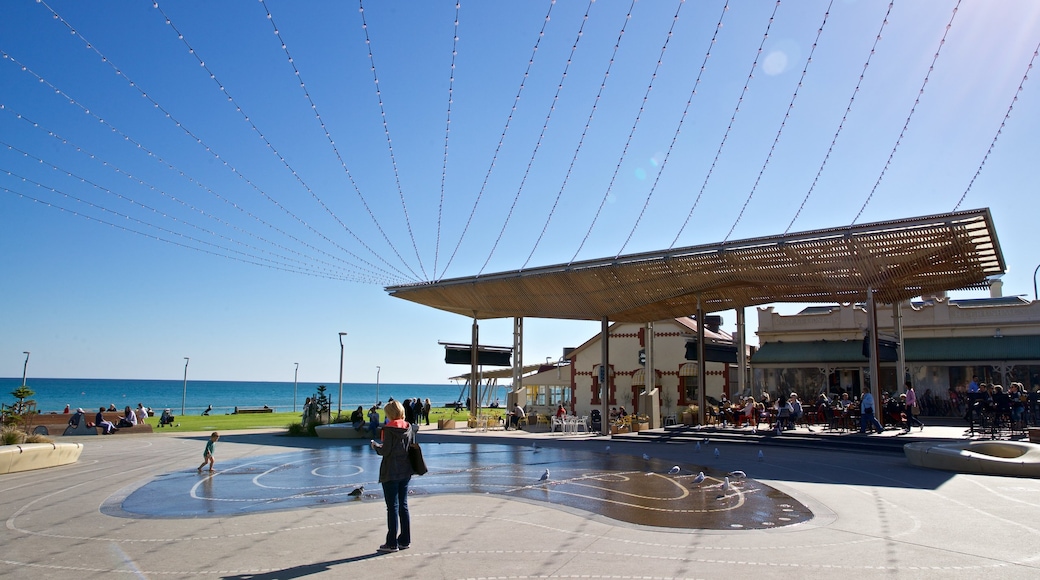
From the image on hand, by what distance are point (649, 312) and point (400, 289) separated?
11.4m

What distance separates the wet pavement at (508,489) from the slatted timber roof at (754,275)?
7.77m

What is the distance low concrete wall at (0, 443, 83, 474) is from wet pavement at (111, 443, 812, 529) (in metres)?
3.73

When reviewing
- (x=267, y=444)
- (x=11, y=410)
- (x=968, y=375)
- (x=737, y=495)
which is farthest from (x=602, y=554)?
(x=968, y=375)

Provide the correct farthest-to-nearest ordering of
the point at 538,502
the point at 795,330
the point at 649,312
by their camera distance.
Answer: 1. the point at 795,330
2. the point at 649,312
3. the point at 538,502

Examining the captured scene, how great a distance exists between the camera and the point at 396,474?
7781 millimetres

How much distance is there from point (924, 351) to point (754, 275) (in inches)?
500

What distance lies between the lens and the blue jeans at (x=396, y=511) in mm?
7637

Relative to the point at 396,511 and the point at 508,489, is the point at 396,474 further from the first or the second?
the point at 508,489

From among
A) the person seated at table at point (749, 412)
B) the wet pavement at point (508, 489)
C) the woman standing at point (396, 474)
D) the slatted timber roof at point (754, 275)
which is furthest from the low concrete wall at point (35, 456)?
the person seated at table at point (749, 412)

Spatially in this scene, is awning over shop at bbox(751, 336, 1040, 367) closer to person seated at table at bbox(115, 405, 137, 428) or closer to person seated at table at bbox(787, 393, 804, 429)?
person seated at table at bbox(787, 393, 804, 429)

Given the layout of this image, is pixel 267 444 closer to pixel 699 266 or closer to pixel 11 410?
pixel 11 410

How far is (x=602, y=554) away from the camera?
7.46 metres

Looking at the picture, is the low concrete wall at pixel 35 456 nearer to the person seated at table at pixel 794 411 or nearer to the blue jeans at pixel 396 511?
the blue jeans at pixel 396 511

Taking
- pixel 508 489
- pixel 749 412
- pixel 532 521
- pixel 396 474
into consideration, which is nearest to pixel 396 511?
pixel 396 474
